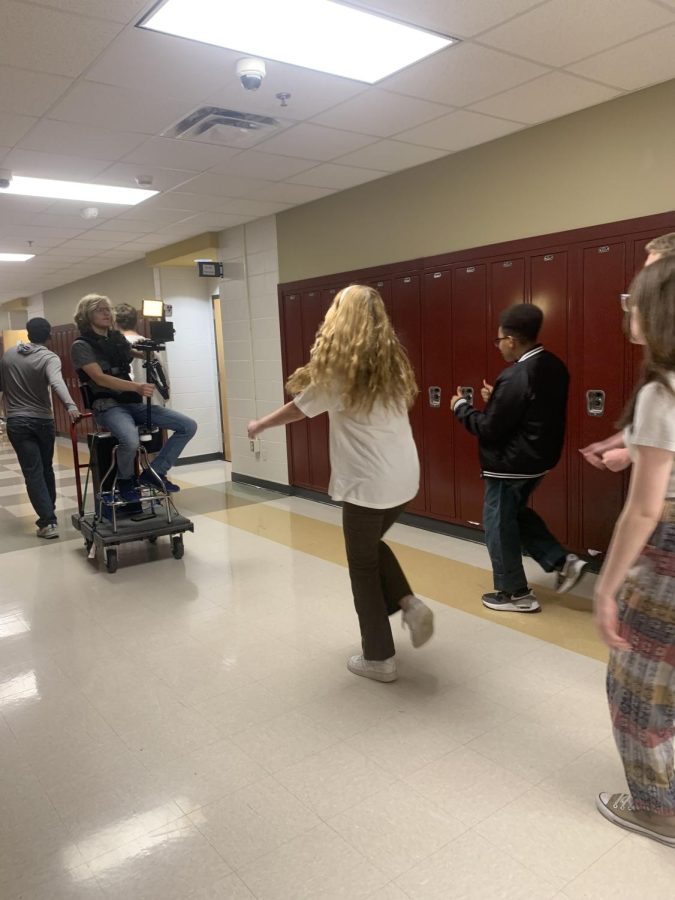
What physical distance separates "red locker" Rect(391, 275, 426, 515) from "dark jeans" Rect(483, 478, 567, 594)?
1.57 m

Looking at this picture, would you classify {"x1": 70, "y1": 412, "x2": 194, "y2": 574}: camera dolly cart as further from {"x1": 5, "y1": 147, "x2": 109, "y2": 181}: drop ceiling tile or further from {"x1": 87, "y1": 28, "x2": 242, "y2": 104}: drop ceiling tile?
{"x1": 87, "y1": 28, "x2": 242, "y2": 104}: drop ceiling tile

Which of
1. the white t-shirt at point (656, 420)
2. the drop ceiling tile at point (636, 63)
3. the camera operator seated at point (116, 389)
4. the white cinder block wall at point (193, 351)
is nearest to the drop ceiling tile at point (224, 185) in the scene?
the camera operator seated at point (116, 389)

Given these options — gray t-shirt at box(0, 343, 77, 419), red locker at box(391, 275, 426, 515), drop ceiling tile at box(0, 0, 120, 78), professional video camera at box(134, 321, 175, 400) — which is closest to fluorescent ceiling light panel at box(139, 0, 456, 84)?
drop ceiling tile at box(0, 0, 120, 78)

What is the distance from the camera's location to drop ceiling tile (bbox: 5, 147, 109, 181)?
4.41 meters

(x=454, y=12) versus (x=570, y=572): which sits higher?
(x=454, y=12)

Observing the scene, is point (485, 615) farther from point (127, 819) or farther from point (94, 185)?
point (94, 185)

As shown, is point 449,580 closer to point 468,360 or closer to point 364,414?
point 468,360

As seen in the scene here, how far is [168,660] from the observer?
315 centimetres

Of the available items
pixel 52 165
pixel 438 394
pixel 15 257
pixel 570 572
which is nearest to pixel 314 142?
pixel 52 165

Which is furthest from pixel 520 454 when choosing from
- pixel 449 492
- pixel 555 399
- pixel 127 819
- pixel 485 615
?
pixel 127 819

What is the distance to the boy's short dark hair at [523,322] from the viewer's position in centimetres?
336

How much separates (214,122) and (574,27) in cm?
198

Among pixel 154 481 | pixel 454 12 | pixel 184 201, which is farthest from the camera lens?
pixel 184 201

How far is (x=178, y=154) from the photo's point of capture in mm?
4457
